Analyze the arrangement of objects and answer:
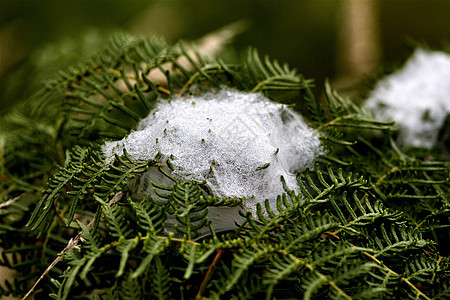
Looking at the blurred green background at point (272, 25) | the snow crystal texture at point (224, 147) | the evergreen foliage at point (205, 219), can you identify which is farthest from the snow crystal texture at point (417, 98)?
the blurred green background at point (272, 25)

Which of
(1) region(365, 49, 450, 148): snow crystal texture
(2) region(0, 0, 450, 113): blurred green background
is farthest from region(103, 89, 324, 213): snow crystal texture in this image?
(2) region(0, 0, 450, 113): blurred green background

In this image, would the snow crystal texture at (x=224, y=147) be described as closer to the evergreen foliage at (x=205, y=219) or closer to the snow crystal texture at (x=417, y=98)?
the evergreen foliage at (x=205, y=219)

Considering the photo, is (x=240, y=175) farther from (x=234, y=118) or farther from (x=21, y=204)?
(x=21, y=204)

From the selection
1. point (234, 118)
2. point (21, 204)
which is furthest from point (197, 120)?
point (21, 204)

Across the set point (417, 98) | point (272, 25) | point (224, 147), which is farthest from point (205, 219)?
point (272, 25)

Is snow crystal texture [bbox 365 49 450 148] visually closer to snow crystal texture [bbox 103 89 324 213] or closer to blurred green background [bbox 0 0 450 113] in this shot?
snow crystal texture [bbox 103 89 324 213]

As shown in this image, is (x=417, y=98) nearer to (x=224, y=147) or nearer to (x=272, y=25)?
(x=224, y=147)
